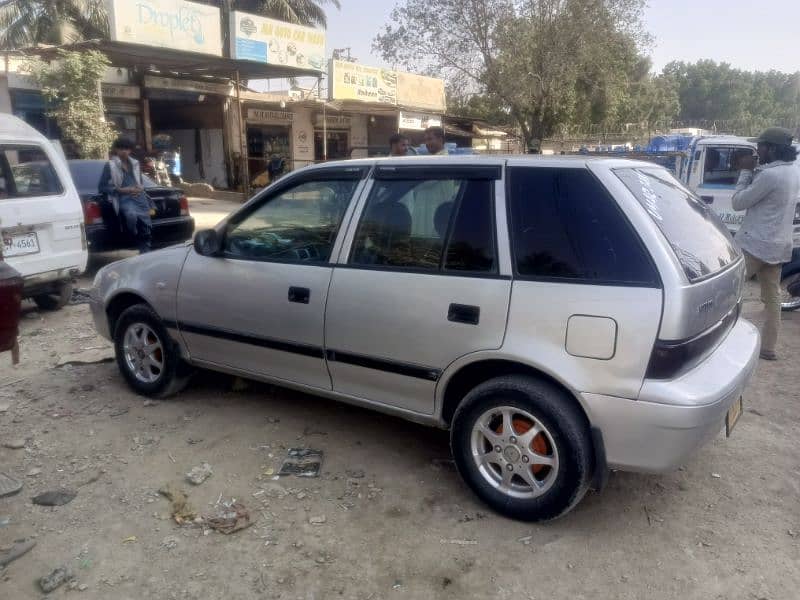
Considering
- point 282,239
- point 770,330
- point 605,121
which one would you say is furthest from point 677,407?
point 605,121

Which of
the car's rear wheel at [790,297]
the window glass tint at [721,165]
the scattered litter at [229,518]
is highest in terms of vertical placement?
the window glass tint at [721,165]

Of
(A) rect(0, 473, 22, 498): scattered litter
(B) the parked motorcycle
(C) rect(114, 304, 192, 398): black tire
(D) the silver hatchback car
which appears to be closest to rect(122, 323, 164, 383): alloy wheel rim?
(C) rect(114, 304, 192, 398): black tire

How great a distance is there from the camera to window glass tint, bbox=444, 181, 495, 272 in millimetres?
3025

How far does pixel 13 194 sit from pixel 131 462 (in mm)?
3626

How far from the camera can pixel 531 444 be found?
9.57 feet

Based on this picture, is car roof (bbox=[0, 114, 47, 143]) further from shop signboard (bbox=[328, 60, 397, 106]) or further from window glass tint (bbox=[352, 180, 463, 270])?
shop signboard (bbox=[328, 60, 397, 106])

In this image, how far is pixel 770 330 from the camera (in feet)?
17.4

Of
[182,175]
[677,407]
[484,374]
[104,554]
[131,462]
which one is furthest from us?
[182,175]

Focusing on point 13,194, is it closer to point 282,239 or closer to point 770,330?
point 282,239

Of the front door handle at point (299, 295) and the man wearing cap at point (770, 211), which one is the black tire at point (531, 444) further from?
the man wearing cap at point (770, 211)

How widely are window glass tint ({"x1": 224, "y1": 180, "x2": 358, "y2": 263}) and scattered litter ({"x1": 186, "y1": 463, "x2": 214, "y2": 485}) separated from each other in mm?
1239

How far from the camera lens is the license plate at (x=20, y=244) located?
5.66 meters

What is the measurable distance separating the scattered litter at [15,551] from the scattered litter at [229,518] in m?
A: 0.76

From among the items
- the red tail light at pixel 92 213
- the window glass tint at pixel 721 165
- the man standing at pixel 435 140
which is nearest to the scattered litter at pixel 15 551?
the man standing at pixel 435 140
